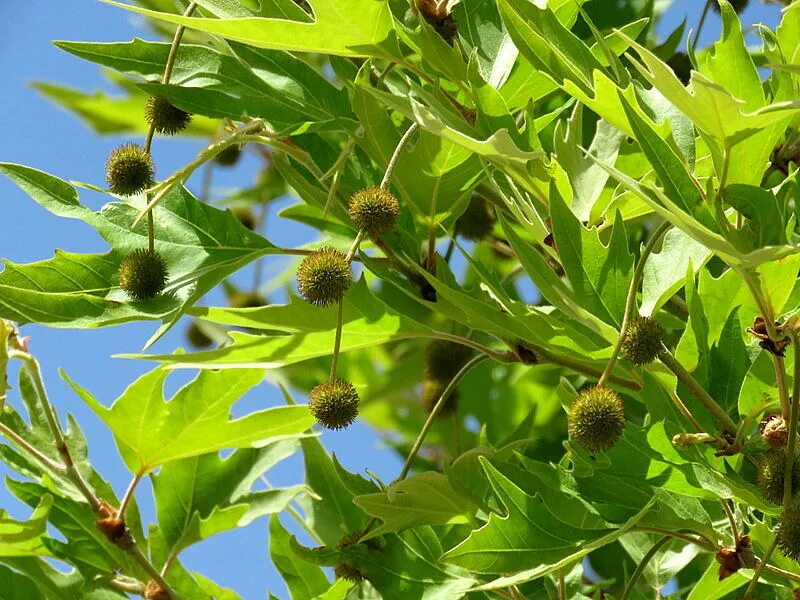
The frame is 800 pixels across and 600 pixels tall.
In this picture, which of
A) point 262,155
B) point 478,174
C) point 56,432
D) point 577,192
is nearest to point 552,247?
point 577,192

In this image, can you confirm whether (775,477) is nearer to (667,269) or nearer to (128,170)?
(667,269)

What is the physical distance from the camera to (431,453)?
360cm

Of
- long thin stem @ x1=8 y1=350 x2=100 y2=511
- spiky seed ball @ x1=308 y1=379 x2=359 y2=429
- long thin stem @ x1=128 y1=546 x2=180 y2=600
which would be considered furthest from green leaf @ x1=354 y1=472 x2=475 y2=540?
long thin stem @ x1=8 y1=350 x2=100 y2=511

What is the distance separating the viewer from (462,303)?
6.46 ft

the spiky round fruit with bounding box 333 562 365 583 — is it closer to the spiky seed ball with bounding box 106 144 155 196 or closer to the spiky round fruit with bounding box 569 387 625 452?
the spiky round fruit with bounding box 569 387 625 452

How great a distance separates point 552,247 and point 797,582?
700 mm

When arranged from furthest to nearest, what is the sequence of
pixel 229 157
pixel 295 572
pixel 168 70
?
pixel 229 157
pixel 295 572
pixel 168 70

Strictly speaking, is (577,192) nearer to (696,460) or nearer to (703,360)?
(703,360)

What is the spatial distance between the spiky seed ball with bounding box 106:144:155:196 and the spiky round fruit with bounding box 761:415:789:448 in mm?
1139

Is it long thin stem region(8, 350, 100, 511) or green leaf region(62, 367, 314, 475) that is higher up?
green leaf region(62, 367, 314, 475)

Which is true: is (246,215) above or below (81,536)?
above

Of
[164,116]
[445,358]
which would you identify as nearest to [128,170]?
[164,116]

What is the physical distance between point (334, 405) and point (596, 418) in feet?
1.49

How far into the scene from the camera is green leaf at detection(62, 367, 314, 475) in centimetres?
225
